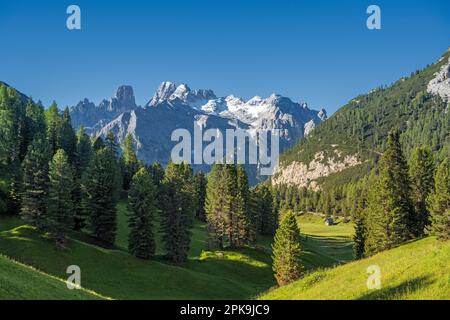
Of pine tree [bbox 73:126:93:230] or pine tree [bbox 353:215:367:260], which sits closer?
pine tree [bbox 73:126:93:230]

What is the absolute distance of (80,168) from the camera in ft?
362

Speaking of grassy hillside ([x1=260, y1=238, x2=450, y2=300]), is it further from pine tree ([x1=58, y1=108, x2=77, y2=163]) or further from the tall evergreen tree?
pine tree ([x1=58, y1=108, x2=77, y2=163])

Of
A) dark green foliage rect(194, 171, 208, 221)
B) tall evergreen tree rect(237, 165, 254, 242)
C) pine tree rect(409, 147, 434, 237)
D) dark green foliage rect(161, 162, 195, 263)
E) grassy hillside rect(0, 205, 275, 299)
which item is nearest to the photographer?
grassy hillside rect(0, 205, 275, 299)

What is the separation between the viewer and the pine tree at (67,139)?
114 m

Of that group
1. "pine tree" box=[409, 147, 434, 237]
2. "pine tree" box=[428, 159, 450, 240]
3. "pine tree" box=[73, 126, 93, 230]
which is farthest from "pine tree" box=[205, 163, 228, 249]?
"pine tree" box=[428, 159, 450, 240]

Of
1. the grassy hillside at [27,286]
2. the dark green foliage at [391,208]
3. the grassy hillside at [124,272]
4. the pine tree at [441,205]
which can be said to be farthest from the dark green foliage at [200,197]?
the grassy hillside at [27,286]

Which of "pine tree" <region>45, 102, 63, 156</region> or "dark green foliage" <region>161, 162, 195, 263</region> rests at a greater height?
"pine tree" <region>45, 102, 63, 156</region>

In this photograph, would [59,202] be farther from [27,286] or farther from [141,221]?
[27,286]

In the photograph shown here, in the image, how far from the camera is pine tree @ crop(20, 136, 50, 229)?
6762cm

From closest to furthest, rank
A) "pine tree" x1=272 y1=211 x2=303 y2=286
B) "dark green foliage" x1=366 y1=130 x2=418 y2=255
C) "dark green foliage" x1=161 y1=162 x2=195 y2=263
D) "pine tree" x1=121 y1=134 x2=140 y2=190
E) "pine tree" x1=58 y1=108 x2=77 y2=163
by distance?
"pine tree" x1=272 y1=211 x2=303 y2=286
"dark green foliage" x1=366 y1=130 x2=418 y2=255
"dark green foliage" x1=161 y1=162 x2=195 y2=263
"pine tree" x1=58 y1=108 x2=77 y2=163
"pine tree" x1=121 y1=134 x2=140 y2=190

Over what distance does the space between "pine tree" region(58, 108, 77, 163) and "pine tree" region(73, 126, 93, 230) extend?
172 centimetres

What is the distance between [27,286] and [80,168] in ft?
297

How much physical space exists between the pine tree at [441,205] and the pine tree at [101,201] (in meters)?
54.2
